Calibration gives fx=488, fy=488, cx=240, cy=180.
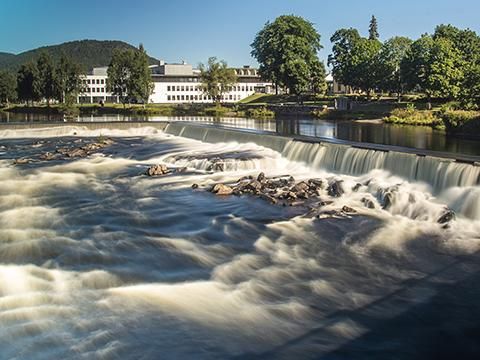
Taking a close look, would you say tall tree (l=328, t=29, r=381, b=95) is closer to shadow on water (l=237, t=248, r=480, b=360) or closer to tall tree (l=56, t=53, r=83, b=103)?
tall tree (l=56, t=53, r=83, b=103)

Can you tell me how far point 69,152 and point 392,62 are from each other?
161 feet

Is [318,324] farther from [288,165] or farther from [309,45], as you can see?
[309,45]

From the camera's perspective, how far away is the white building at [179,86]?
110312mm

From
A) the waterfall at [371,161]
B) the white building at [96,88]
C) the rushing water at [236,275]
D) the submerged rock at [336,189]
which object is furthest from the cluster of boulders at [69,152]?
the white building at [96,88]

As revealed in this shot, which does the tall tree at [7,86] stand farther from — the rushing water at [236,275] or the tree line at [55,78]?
the rushing water at [236,275]

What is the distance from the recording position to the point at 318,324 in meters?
8.11

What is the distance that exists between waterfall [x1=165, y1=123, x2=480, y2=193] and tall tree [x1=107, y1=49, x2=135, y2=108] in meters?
55.5

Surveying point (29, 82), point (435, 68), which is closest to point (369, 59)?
point (435, 68)

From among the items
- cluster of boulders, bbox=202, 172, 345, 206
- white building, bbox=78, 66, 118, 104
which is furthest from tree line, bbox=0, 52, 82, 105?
cluster of boulders, bbox=202, 172, 345, 206

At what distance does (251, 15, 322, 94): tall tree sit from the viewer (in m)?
68.8

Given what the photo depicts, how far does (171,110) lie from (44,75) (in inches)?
1082

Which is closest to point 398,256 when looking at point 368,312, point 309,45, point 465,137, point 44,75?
point 368,312

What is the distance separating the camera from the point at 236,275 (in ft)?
33.6

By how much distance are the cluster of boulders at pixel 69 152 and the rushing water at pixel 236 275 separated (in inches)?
341
